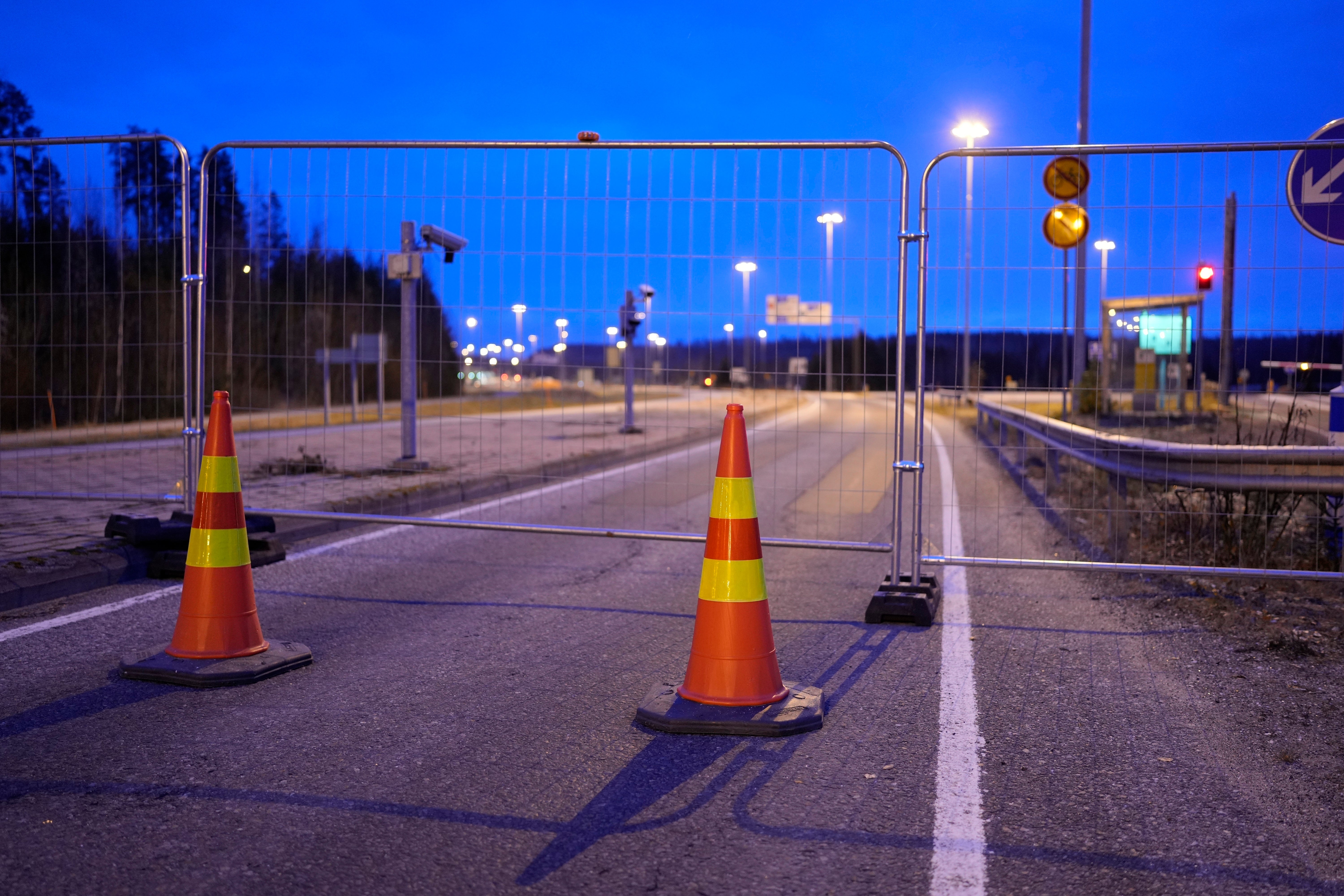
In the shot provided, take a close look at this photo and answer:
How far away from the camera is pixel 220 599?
4789mm

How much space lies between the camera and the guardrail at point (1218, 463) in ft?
20.4

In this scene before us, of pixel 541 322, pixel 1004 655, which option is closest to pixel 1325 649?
pixel 1004 655

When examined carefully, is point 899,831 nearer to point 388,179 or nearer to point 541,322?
point 541,322

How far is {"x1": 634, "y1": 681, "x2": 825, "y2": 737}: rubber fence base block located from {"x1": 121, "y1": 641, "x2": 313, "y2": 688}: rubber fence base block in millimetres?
1682

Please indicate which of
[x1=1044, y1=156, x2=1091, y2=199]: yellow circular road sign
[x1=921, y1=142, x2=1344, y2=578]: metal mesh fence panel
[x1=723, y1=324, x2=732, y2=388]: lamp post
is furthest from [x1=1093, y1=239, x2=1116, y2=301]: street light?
[x1=1044, y1=156, x2=1091, y2=199]: yellow circular road sign

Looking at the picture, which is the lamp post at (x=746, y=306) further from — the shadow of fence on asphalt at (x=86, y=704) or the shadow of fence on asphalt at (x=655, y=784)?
the shadow of fence on asphalt at (x=86, y=704)

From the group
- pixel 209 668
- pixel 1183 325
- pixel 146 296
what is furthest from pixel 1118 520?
pixel 146 296

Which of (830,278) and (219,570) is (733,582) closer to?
(219,570)

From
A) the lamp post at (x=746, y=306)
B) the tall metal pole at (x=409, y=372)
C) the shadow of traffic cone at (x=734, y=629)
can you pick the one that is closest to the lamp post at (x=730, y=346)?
the lamp post at (x=746, y=306)

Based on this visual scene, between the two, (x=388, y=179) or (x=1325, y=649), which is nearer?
(x=1325, y=649)

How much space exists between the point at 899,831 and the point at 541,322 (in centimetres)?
520

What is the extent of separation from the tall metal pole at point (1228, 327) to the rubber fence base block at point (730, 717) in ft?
12.4

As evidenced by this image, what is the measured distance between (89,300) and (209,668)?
17.2ft

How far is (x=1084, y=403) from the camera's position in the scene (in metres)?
14.1
